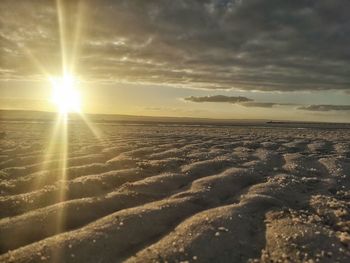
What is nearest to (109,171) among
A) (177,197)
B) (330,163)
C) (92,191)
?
(92,191)

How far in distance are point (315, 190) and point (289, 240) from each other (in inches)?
129

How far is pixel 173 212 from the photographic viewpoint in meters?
6.18

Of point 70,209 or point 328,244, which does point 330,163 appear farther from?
point 70,209

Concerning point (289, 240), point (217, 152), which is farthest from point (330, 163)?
point (289, 240)

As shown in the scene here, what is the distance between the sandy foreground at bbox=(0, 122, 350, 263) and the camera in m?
4.86

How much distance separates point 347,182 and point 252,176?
2.07m

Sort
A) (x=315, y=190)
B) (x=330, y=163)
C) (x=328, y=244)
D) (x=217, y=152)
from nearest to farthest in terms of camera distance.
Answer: (x=328, y=244)
(x=315, y=190)
(x=330, y=163)
(x=217, y=152)

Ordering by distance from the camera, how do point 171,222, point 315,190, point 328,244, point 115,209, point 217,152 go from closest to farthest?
point 328,244
point 171,222
point 115,209
point 315,190
point 217,152

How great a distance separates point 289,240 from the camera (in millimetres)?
5234

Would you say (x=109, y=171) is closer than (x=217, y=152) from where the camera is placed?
Yes

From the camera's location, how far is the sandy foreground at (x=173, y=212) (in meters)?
4.86

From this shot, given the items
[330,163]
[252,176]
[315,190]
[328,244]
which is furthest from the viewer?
[330,163]

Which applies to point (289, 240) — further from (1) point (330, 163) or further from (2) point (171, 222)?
(1) point (330, 163)

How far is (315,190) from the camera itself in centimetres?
823
